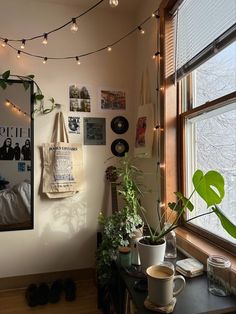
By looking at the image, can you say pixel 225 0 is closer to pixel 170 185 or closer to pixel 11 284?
pixel 170 185

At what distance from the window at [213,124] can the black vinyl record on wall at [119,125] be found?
2.62 ft

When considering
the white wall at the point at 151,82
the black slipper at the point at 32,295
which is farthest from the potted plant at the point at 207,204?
the black slipper at the point at 32,295

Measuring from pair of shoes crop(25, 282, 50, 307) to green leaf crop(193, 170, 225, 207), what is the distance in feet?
5.51

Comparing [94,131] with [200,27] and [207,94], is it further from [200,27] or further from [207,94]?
[200,27]

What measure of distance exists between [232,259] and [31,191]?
1725 millimetres

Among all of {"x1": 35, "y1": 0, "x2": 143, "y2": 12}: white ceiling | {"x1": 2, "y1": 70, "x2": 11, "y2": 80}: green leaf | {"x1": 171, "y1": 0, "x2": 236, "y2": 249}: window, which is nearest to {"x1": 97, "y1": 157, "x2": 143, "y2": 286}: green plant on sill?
{"x1": 171, "y1": 0, "x2": 236, "y2": 249}: window

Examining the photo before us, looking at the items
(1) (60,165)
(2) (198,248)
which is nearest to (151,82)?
(1) (60,165)

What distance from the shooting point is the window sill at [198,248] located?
1222 millimetres

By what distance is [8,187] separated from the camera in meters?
2.22

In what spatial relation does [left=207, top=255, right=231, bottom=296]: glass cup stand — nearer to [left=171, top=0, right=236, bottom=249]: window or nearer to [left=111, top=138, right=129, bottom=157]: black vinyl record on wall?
[left=171, top=0, right=236, bottom=249]: window

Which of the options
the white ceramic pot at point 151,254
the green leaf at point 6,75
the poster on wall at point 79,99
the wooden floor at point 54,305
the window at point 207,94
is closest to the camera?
the white ceramic pot at point 151,254

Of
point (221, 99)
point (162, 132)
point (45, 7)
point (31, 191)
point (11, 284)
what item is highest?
point (45, 7)

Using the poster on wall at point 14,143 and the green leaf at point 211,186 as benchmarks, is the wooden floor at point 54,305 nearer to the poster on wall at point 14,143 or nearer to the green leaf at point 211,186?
the poster on wall at point 14,143

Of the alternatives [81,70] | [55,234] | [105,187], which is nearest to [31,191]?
[55,234]
